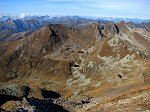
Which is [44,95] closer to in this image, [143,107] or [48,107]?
[48,107]

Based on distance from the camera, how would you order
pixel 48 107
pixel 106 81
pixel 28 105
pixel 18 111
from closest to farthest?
pixel 18 111, pixel 28 105, pixel 48 107, pixel 106 81

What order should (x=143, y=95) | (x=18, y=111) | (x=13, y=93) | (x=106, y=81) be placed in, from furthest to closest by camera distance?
(x=106, y=81)
(x=13, y=93)
(x=18, y=111)
(x=143, y=95)

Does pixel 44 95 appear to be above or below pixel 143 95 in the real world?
below

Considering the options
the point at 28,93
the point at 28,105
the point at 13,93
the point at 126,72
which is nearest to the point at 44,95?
the point at 28,93

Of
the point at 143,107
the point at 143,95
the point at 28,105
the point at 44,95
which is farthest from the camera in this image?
the point at 44,95

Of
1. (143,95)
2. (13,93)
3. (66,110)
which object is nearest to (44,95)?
(13,93)

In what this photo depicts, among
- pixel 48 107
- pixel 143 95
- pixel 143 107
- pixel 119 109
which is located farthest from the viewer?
pixel 48 107

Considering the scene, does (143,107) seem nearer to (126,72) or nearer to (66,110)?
(66,110)

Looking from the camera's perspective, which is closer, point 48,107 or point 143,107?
point 143,107

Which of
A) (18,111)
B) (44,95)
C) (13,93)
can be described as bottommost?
(44,95)
